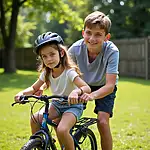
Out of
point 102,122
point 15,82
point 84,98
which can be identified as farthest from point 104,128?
point 15,82

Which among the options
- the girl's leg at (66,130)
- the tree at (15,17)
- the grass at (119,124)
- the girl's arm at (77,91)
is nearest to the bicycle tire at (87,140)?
the girl's leg at (66,130)

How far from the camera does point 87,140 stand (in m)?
4.36

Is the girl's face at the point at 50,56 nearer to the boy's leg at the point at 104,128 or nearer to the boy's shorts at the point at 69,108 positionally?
the boy's shorts at the point at 69,108

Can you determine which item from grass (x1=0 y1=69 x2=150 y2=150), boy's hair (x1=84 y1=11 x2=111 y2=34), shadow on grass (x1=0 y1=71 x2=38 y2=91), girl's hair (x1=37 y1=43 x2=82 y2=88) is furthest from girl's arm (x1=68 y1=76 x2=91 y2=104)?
shadow on grass (x1=0 y1=71 x2=38 y2=91)

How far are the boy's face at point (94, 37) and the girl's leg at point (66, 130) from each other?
0.78 metres

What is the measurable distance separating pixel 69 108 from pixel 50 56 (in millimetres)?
553

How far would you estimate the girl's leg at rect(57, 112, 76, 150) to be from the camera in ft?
11.3

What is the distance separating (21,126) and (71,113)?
340 centimetres

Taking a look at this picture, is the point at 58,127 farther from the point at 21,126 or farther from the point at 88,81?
the point at 21,126

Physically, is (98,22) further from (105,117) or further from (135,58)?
(135,58)

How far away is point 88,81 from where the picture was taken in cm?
416

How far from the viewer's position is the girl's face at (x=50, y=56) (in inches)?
141

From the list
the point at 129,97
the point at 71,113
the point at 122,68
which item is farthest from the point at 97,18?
the point at 122,68

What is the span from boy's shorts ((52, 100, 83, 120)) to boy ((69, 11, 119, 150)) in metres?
0.19
